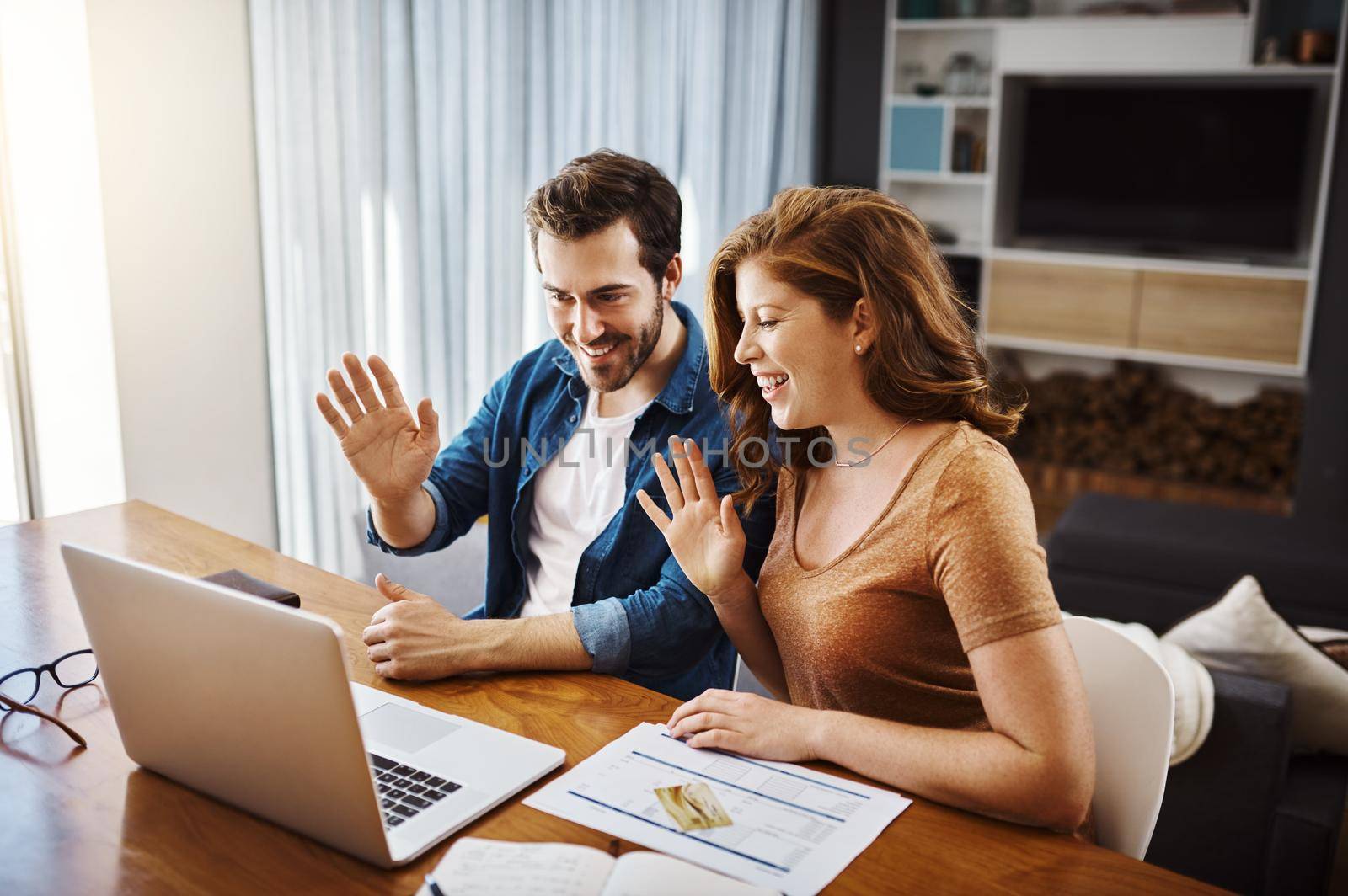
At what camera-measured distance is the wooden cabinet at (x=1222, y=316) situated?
436 cm

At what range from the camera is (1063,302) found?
15.5ft

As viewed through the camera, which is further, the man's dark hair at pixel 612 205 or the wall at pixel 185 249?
the wall at pixel 185 249

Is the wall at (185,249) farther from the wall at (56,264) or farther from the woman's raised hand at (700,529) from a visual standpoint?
the woman's raised hand at (700,529)

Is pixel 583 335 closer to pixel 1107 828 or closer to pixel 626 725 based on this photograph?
pixel 626 725

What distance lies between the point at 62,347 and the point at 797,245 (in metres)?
1.78

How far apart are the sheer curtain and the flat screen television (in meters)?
1.76

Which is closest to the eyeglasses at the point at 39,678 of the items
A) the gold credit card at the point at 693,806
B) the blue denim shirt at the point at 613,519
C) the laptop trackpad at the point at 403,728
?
the laptop trackpad at the point at 403,728

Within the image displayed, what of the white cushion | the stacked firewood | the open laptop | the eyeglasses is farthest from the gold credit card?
the stacked firewood

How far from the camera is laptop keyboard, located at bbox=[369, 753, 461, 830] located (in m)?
1.07

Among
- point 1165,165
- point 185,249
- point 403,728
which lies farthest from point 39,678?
point 1165,165

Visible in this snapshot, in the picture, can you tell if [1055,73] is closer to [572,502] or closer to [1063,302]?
[1063,302]

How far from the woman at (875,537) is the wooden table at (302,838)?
7 cm

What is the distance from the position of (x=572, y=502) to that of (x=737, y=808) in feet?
2.72

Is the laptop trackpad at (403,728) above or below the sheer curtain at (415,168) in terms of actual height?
below
